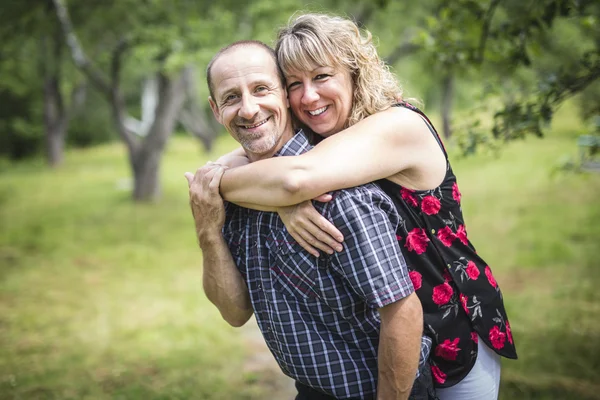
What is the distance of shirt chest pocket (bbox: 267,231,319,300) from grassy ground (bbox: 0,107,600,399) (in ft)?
9.78

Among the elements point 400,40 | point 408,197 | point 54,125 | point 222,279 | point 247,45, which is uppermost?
point 54,125

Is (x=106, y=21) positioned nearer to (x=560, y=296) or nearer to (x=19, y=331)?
(x=19, y=331)

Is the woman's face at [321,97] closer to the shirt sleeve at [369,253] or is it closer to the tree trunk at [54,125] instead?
the shirt sleeve at [369,253]

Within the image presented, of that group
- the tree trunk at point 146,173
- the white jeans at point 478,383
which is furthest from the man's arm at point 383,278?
the tree trunk at point 146,173

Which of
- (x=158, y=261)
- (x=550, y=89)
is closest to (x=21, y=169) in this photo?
(x=158, y=261)

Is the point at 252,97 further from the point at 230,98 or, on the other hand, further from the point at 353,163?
the point at 353,163

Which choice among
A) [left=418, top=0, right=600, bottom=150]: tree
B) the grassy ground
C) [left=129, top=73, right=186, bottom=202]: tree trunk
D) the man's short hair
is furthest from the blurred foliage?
the grassy ground

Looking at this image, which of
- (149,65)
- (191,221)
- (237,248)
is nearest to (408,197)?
(237,248)

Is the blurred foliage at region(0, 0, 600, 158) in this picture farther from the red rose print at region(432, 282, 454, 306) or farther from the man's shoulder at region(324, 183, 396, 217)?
the red rose print at region(432, 282, 454, 306)

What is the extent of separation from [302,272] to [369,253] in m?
0.26

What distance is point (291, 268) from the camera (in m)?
1.86

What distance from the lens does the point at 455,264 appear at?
6.25ft

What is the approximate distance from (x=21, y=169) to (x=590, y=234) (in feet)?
63.2

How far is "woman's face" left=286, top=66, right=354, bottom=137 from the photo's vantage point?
1.96 metres
